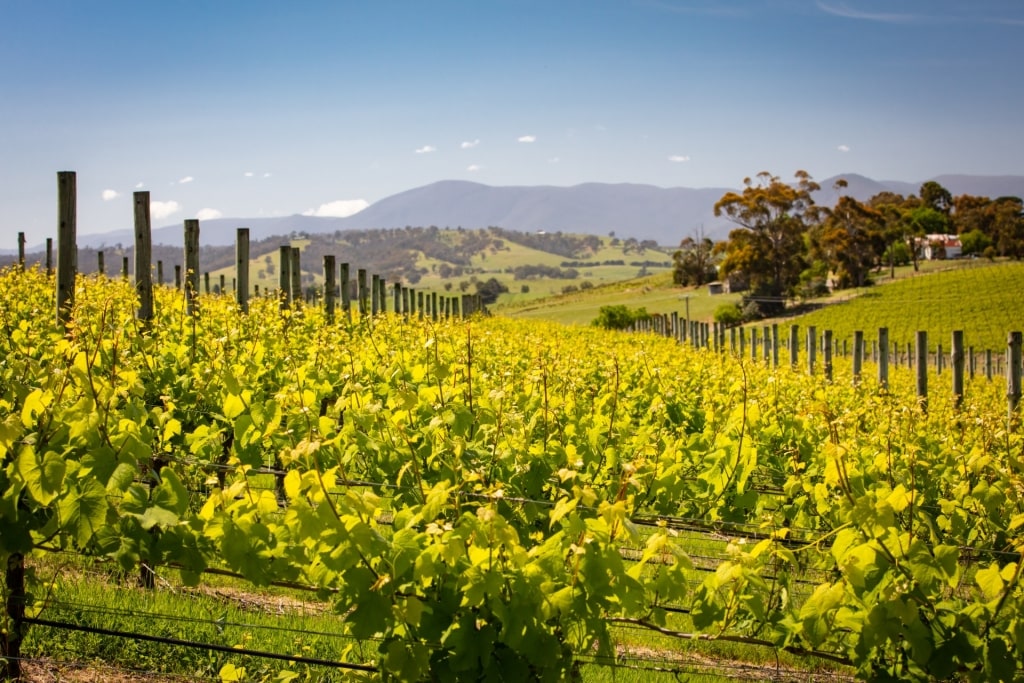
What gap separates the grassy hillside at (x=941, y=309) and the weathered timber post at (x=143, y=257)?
44.9 metres

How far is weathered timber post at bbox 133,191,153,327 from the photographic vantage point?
349 inches

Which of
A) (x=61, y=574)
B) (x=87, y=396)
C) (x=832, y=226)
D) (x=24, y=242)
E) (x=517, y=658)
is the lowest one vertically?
(x=61, y=574)

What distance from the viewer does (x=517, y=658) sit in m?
2.88

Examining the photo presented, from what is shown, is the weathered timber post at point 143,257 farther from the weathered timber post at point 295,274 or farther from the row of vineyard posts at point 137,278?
the weathered timber post at point 295,274

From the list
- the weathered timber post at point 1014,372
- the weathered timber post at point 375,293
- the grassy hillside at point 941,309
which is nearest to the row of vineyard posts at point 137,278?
the weathered timber post at point 375,293

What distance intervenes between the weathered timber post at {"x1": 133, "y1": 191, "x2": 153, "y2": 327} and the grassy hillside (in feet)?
147

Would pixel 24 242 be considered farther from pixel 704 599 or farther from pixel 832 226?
pixel 832 226

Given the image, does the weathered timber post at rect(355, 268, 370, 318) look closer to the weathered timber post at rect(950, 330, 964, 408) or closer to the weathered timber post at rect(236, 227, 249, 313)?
the weathered timber post at rect(236, 227, 249, 313)

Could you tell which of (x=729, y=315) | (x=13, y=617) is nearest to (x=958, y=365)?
(x=13, y=617)

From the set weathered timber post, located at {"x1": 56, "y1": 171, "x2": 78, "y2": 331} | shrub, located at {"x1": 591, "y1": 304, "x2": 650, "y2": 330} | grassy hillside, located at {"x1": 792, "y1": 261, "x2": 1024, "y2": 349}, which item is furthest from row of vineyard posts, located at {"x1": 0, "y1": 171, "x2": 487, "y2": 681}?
grassy hillside, located at {"x1": 792, "y1": 261, "x2": 1024, "y2": 349}

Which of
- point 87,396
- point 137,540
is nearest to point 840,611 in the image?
point 137,540

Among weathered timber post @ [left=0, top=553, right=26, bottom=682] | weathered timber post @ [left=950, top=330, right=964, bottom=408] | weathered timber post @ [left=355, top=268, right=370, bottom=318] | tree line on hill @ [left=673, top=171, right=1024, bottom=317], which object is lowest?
weathered timber post @ [left=0, top=553, right=26, bottom=682]

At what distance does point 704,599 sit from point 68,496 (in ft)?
7.06

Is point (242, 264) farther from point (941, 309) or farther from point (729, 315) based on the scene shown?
point (729, 315)
